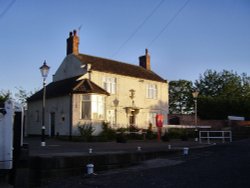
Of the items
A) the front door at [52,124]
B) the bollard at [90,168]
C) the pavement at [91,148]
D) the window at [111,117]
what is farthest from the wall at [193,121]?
the bollard at [90,168]

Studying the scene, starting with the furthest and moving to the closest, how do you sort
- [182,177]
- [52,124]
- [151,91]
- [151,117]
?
[151,91] < [151,117] < [52,124] < [182,177]

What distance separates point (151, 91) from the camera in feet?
116

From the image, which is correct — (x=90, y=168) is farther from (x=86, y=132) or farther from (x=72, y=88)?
(x=72, y=88)

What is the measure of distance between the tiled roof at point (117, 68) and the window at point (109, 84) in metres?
0.74

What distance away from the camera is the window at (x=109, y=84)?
31.0 metres

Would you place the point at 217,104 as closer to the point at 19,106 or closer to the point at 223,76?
the point at 223,76

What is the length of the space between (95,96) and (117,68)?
7034mm

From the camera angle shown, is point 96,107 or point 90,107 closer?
point 90,107

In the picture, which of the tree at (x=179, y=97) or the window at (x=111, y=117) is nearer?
the window at (x=111, y=117)

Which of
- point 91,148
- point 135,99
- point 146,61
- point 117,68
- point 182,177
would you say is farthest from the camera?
point 146,61

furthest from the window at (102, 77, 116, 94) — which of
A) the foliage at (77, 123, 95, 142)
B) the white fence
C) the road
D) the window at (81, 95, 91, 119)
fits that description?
the road

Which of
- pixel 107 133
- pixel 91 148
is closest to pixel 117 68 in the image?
pixel 107 133

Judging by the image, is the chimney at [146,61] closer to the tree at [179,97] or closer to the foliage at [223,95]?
the foliage at [223,95]

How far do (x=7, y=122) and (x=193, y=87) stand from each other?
210ft
